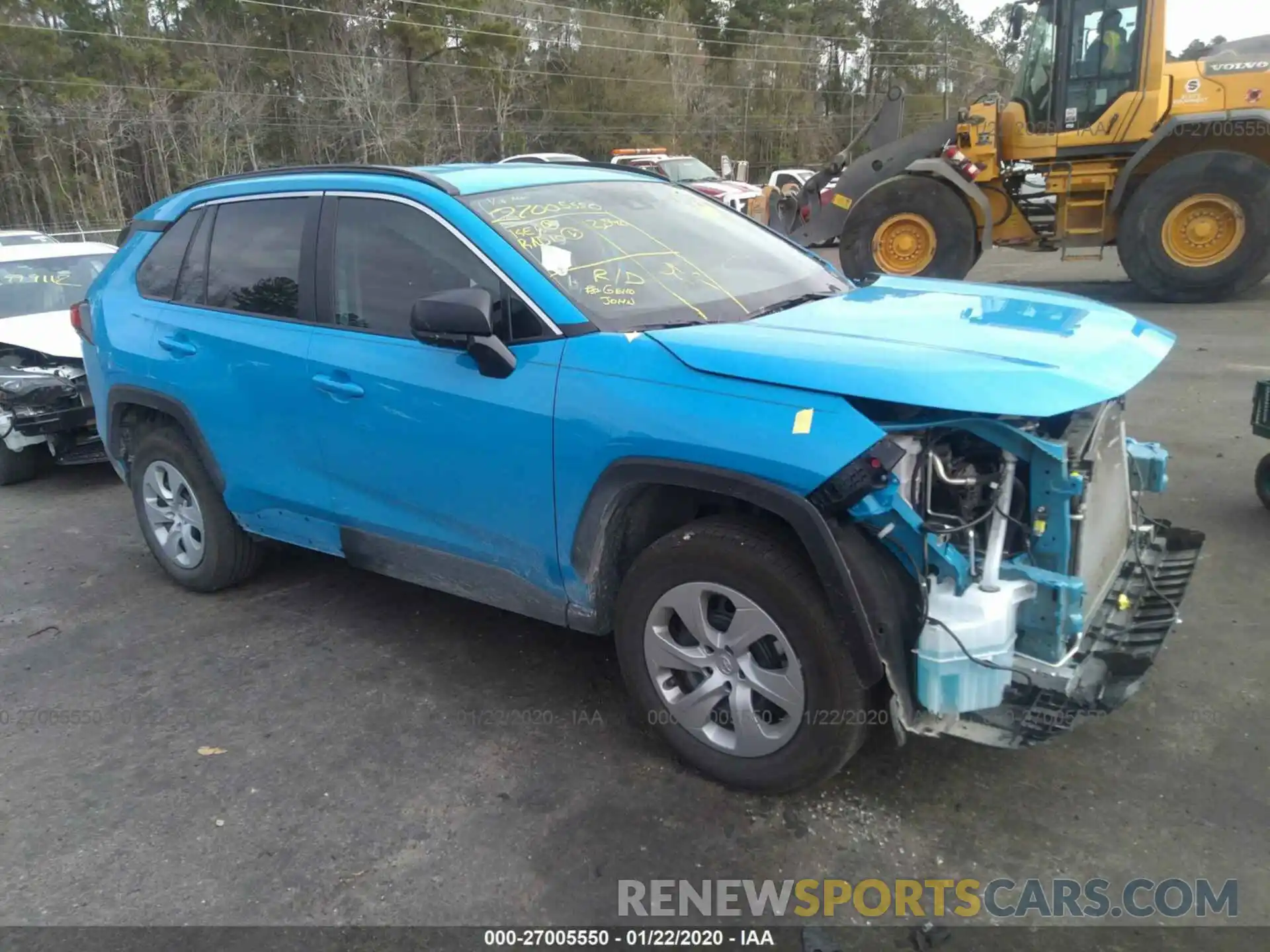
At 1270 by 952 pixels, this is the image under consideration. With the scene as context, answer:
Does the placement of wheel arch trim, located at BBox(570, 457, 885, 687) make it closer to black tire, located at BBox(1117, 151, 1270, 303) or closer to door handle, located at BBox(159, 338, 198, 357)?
door handle, located at BBox(159, 338, 198, 357)

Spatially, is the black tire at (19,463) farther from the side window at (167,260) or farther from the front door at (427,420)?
the front door at (427,420)

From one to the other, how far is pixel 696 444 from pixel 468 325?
0.87 metres

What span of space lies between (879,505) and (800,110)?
5530cm

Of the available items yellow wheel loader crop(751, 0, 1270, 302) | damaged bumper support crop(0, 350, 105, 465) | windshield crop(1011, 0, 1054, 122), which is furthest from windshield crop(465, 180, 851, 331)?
windshield crop(1011, 0, 1054, 122)

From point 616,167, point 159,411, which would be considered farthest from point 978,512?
point 159,411

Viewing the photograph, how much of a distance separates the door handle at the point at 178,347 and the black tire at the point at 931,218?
831 centimetres

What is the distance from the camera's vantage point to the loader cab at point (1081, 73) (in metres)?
10.5

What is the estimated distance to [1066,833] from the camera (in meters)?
2.76

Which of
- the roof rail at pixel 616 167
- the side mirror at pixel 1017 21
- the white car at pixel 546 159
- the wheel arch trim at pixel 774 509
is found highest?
the side mirror at pixel 1017 21

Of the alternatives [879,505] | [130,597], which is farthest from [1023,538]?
[130,597]

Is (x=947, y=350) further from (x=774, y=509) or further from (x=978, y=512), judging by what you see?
(x=774, y=509)

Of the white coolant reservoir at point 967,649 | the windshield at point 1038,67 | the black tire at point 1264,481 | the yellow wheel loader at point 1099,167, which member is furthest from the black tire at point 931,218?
the white coolant reservoir at point 967,649

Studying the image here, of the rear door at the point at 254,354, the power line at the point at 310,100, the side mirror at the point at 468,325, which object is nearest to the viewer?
the side mirror at the point at 468,325

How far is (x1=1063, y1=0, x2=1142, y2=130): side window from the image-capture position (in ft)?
34.6
